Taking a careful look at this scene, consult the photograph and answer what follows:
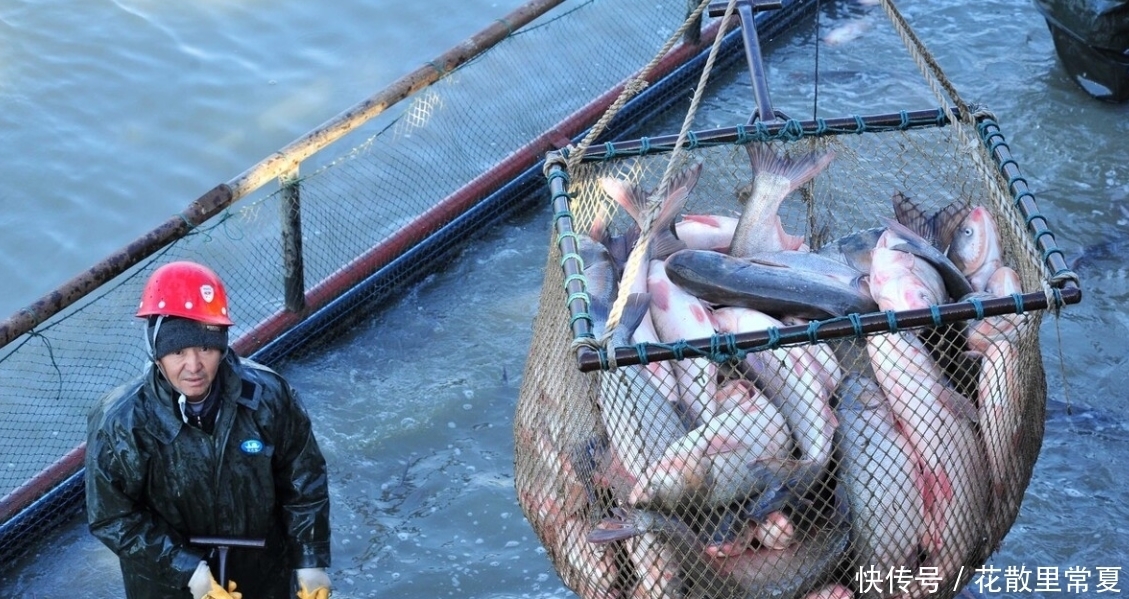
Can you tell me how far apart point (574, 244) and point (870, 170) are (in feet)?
12.0

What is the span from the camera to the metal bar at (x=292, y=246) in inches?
217

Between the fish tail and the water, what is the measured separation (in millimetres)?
1022

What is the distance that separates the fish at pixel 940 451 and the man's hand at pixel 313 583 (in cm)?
174

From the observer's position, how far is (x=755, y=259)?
4.07 m

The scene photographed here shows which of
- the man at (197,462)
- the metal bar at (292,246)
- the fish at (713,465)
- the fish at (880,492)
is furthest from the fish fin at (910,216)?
the metal bar at (292,246)

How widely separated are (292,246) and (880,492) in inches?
124

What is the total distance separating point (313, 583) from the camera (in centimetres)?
377

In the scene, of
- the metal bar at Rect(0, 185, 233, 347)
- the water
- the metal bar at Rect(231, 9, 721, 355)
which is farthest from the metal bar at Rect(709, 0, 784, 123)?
the metal bar at Rect(0, 185, 233, 347)

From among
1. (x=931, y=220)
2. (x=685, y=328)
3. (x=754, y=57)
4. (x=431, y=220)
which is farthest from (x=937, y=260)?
(x=431, y=220)

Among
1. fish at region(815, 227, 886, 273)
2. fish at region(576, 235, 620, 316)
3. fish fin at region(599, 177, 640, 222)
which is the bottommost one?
fish at region(815, 227, 886, 273)

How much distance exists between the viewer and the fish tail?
4203 millimetres

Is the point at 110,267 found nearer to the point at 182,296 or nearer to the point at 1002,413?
the point at 182,296

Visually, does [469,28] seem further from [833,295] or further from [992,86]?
[833,295]

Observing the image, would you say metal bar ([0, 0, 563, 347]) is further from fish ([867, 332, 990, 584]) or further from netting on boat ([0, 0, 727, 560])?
fish ([867, 332, 990, 584])
